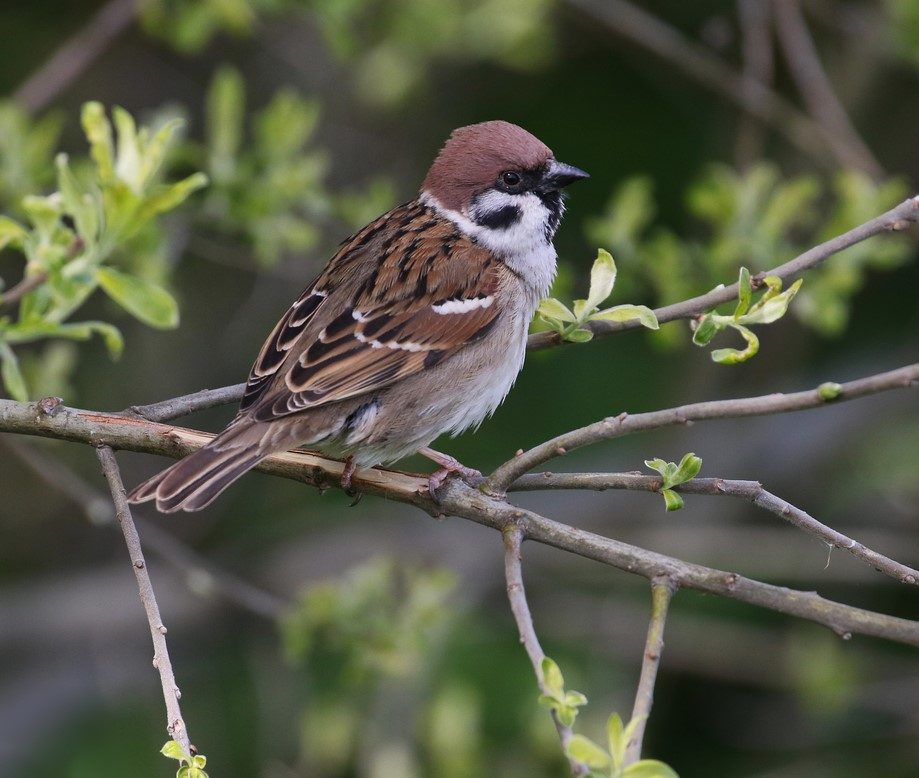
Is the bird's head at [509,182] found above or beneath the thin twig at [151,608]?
above

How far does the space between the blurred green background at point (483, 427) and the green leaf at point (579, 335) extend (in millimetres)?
961

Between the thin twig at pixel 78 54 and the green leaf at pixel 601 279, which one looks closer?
the green leaf at pixel 601 279

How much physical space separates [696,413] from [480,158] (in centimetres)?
179

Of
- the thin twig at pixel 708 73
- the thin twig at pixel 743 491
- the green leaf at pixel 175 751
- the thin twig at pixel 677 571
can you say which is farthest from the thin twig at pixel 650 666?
the thin twig at pixel 708 73

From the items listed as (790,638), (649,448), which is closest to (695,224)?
(649,448)

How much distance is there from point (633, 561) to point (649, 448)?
3086 millimetres

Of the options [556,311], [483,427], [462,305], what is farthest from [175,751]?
[483,427]

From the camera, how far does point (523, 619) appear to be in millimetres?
2203

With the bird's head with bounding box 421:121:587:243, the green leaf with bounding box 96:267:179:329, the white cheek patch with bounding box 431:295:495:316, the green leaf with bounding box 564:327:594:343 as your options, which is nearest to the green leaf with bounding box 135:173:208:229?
the green leaf with bounding box 96:267:179:329

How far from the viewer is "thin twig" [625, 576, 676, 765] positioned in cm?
203

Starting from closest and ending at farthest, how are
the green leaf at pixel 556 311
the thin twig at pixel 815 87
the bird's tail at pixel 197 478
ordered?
the green leaf at pixel 556 311 < the bird's tail at pixel 197 478 < the thin twig at pixel 815 87

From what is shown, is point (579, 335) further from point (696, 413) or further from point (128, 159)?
point (128, 159)

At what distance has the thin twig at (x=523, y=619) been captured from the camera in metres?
1.97

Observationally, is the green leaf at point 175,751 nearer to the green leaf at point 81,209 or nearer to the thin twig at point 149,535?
the green leaf at point 81,209
